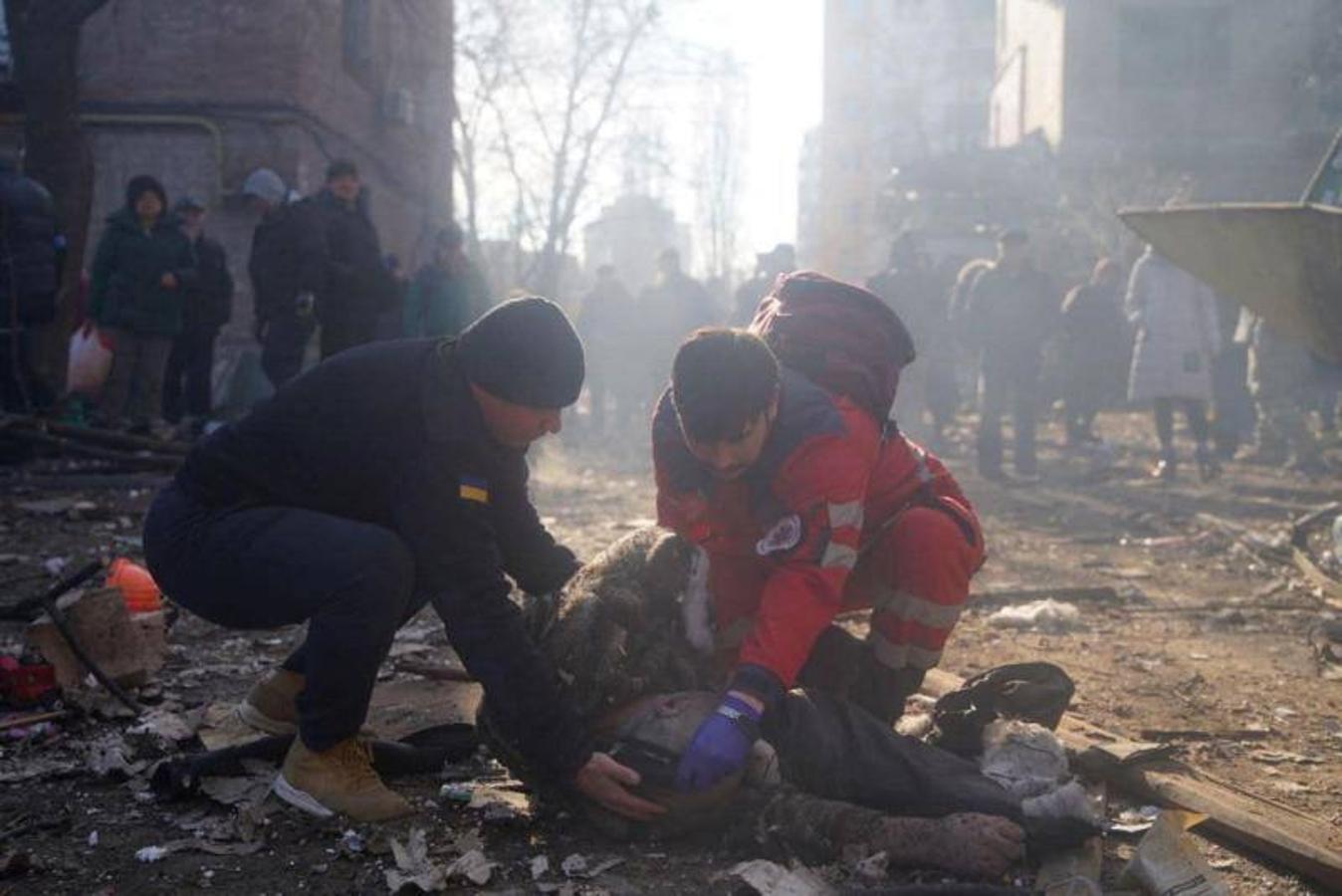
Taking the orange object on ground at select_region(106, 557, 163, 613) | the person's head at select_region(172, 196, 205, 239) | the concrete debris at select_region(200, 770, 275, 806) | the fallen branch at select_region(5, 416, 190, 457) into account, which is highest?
the person's head at select_region(172, 196, 205, 239)

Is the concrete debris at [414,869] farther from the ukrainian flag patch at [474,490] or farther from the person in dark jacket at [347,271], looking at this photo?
the person in dark jacket at [347,271]

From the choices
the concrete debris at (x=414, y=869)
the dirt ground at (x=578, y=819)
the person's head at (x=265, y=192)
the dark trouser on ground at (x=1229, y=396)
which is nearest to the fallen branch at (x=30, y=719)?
the dirt ground at (x=578, y=819)

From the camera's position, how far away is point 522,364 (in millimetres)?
2908

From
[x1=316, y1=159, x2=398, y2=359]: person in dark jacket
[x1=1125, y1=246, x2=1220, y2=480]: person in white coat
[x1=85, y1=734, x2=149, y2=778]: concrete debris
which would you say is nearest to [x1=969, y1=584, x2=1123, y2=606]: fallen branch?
[x1=85, y1=734, x2=149, y2=778]: concrete debris

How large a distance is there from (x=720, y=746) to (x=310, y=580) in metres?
1.02

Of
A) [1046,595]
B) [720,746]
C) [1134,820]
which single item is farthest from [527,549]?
[1046,595]

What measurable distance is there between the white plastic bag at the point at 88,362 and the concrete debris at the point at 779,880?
9.28 meters

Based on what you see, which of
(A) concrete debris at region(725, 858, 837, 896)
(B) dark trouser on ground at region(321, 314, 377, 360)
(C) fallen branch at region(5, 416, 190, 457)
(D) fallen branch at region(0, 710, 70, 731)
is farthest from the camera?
(B) dark trouser on ground at region(321, 314, 377, 360)

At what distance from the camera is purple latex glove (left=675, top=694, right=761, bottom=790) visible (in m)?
2.96

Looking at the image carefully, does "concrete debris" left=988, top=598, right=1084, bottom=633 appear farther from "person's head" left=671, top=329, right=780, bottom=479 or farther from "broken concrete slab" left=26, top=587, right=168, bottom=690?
"broken concrete slab" left=26, top=587, right=168, bottom=690

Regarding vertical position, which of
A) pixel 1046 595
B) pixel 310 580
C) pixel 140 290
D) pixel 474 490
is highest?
pixel 140 290

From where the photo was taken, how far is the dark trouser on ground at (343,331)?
8.98m

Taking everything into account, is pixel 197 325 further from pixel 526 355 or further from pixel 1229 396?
pixel 1229 396

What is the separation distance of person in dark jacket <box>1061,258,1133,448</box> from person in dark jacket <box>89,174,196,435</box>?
26.6ft
